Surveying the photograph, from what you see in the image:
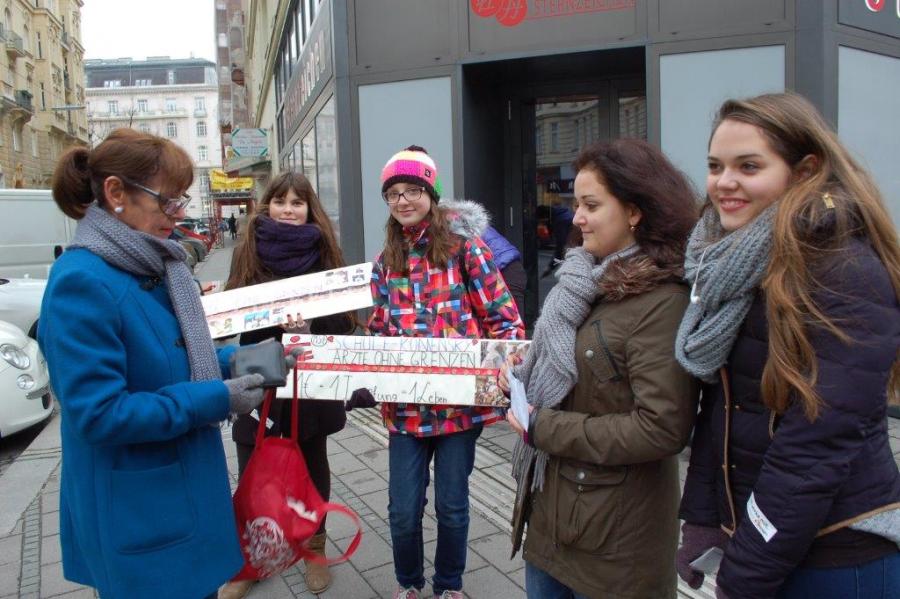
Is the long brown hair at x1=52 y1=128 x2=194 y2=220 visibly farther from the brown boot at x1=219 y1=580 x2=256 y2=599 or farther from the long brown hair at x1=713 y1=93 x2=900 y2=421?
the brown boot at x1=219 y1=580 x2=256 y2=599

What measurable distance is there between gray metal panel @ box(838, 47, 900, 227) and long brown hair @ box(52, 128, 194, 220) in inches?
199

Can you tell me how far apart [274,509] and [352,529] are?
1992mm

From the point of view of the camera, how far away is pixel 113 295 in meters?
1.77

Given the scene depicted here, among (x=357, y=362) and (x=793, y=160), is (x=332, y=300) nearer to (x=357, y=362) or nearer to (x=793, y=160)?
(x=357, y=362)

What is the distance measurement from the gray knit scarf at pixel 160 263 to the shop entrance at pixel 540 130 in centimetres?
457

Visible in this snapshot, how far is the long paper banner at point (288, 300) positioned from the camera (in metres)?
3.07

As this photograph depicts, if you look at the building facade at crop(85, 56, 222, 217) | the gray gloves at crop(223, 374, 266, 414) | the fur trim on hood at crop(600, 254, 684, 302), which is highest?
the building facade at crop(85, 56, 222, 217)

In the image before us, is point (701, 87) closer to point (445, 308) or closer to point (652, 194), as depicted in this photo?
point (445, 308)

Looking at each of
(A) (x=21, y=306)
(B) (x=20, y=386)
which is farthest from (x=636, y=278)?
(A) (x=21, y=306)

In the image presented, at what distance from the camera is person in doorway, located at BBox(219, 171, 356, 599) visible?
3.27 meters

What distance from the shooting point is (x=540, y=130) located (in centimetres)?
704

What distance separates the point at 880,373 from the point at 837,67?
185 inches

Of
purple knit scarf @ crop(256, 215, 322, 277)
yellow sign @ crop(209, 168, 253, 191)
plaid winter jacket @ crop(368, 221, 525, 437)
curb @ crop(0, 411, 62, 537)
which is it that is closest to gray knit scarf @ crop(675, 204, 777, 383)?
plaid winter jacket @ crop(368, 221, 525, 437)

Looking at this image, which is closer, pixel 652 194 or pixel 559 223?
pixel 652 194
